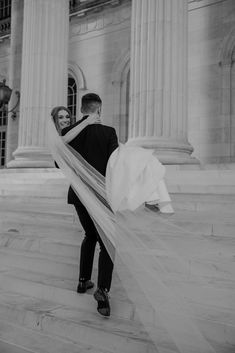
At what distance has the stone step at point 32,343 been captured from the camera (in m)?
3.56

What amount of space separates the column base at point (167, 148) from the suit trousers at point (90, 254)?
5608 mm

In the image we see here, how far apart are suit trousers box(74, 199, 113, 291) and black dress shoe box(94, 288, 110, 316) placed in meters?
0.05

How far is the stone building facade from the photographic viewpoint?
9805 millimetres

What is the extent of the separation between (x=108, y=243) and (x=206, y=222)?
2.58 m

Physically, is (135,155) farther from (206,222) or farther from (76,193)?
(206,222)

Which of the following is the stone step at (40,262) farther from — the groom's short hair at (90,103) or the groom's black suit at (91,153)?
the groom's short hair at (90,103)

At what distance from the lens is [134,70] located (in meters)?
10.2

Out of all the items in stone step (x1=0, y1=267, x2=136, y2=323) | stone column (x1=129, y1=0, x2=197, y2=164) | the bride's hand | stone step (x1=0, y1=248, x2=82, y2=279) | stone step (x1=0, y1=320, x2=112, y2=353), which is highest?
stone column (x1=129, y1=0, x2=197, y2=164)

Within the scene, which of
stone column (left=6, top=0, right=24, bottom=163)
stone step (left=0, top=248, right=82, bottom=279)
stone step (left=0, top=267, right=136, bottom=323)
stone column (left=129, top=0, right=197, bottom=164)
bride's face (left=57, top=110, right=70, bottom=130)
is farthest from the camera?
stone column (left=6, top=0, right=24, bottom=163)

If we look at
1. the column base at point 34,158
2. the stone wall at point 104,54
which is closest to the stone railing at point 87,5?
the stone wall at point 104,54

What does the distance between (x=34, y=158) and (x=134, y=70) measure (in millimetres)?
4027

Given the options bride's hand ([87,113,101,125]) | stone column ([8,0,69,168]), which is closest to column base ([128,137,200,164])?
stone column ([8,0,69,168])

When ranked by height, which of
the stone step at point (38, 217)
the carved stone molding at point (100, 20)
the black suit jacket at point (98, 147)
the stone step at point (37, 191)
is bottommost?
the stone step at point (38, 217)

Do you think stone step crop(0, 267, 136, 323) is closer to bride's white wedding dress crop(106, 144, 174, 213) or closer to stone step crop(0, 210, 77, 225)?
bride's white wedding dress crop(106, 144, 174, 213)
